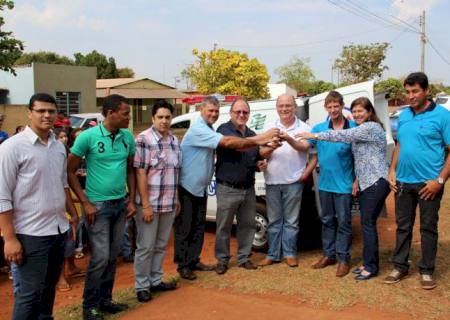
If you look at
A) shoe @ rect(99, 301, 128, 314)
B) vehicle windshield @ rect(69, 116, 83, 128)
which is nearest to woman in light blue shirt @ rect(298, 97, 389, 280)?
shoe @ rect(99, 301, 128, 314)

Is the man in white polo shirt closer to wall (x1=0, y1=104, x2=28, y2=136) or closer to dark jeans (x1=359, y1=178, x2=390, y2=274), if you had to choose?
dark jeans (x1=359, y1=178, x2=390, y2=274)

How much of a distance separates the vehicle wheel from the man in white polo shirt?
0.83m

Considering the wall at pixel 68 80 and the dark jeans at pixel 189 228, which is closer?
the dark jeans at pixel 189 228

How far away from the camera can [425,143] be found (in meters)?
4.36

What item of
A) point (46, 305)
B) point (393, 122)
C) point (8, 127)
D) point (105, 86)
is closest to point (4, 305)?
point (46, 305)

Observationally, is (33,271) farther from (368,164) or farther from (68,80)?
(68,80)

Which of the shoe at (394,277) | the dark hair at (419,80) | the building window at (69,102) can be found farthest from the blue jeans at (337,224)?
the building window at (69,102)

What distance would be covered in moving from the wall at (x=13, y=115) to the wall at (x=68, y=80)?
589 centimetres

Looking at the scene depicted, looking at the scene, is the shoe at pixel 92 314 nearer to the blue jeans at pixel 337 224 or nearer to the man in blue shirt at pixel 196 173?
the man in blue shirt at pixel 196 173

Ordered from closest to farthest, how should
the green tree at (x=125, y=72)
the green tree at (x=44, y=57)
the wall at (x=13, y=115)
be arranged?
the wall at (x=13, y=115) < the green tree at (x=44, y=57) < the green tree at (x=125, y=72)

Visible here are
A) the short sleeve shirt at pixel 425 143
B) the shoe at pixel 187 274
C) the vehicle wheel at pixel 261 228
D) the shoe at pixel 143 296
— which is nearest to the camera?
the short sleeve shirt at pixel 425 143

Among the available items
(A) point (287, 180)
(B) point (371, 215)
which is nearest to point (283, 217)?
(A) point (287, 180)

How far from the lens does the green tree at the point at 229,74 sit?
29234 mm

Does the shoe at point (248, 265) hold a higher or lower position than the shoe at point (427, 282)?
lower
